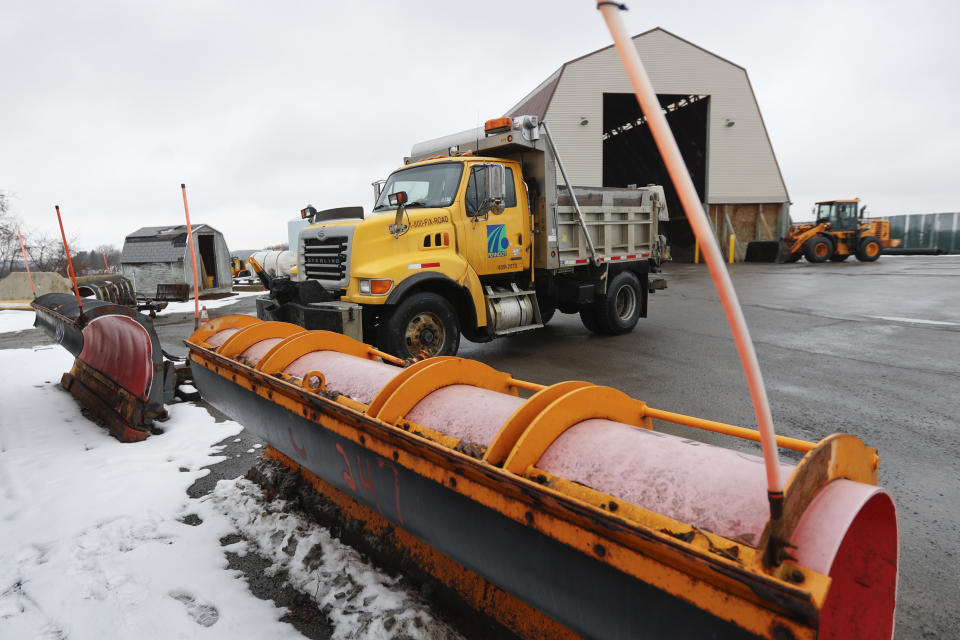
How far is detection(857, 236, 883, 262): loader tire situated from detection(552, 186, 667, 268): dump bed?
63.7 ft

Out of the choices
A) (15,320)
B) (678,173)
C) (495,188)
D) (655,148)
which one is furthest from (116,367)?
(655,148)

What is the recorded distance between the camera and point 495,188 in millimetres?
6848

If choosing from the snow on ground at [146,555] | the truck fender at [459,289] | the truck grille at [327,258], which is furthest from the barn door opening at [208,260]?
the snow on ground at [146,555]

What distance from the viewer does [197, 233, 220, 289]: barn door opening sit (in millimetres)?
22953

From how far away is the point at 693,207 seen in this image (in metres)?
0.88

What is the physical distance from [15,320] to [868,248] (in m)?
30.1

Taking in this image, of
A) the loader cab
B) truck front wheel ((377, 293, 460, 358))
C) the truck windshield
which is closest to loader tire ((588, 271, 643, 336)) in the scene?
truck front wheel ((377, 293, 460, 358))

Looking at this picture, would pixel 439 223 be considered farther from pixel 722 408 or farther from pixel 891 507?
pixel 891 507

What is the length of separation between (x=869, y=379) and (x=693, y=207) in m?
6.29

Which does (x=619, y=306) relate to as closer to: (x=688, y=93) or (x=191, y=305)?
(x=191, y=305)

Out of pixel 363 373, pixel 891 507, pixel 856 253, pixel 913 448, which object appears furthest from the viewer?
pixel 856 253

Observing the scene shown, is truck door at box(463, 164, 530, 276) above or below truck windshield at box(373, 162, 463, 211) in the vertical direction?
below

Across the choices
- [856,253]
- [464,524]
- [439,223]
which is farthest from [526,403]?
[856,253]

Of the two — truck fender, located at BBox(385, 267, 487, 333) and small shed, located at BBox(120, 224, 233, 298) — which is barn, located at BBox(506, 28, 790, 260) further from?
truck fender, located at BBox(385, 267, 487, 333)
